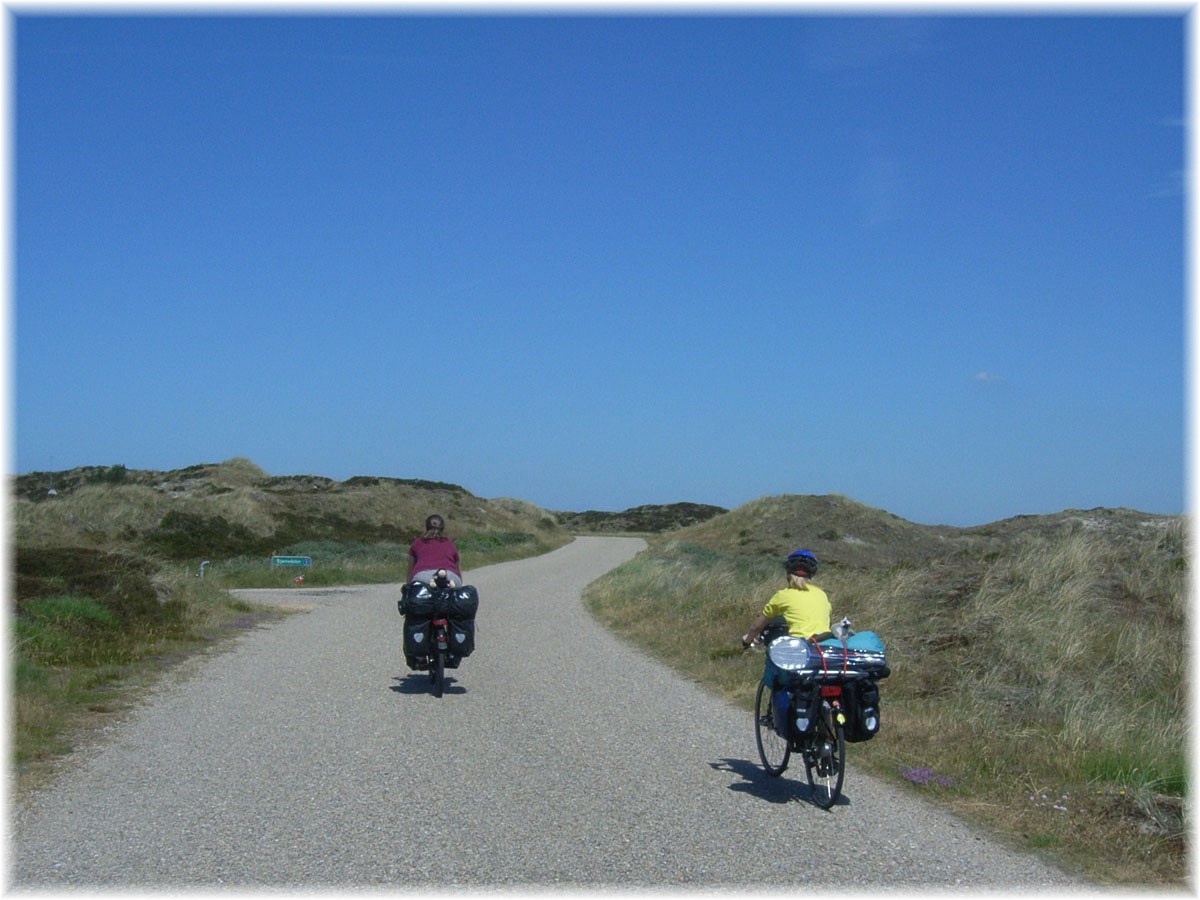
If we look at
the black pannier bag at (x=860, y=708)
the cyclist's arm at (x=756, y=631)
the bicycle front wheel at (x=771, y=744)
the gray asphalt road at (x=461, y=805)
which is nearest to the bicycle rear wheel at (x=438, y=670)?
the gray asphalt road at (x=461, y=805)

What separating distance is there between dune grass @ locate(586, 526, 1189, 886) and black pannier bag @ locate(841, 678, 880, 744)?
0.75 m

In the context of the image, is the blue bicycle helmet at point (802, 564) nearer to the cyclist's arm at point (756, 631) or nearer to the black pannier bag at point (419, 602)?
the cyclist's arm at point (756, 631)

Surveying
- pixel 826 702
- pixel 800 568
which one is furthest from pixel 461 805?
pixel 800 568

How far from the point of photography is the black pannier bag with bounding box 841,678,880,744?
22.6 feet

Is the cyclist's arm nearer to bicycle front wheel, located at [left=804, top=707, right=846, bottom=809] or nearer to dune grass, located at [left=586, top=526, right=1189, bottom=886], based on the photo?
bicycle front wheel, located at [left=804, top=707, right=846, bottom=809]

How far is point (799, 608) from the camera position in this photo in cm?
762

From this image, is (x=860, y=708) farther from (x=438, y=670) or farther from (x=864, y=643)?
(x=438, y=670)

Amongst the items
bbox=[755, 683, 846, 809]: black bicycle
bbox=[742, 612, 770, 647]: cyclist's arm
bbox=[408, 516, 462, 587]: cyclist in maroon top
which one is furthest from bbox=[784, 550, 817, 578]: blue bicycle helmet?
bbox=[408, 516, 462, 587]: cyclist in maroon top

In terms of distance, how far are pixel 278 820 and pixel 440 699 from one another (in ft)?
15.0

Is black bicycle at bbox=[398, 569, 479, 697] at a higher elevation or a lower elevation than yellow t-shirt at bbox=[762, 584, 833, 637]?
lower

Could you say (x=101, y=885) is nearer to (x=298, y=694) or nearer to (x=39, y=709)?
(x=39, y=709)

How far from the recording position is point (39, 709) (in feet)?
30.6

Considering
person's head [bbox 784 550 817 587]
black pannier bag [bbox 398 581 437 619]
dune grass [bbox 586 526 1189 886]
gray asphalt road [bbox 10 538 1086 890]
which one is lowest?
gray asphalt road [bbox 10 538 1086 890]

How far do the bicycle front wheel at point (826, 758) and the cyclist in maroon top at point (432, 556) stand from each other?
5588mm
